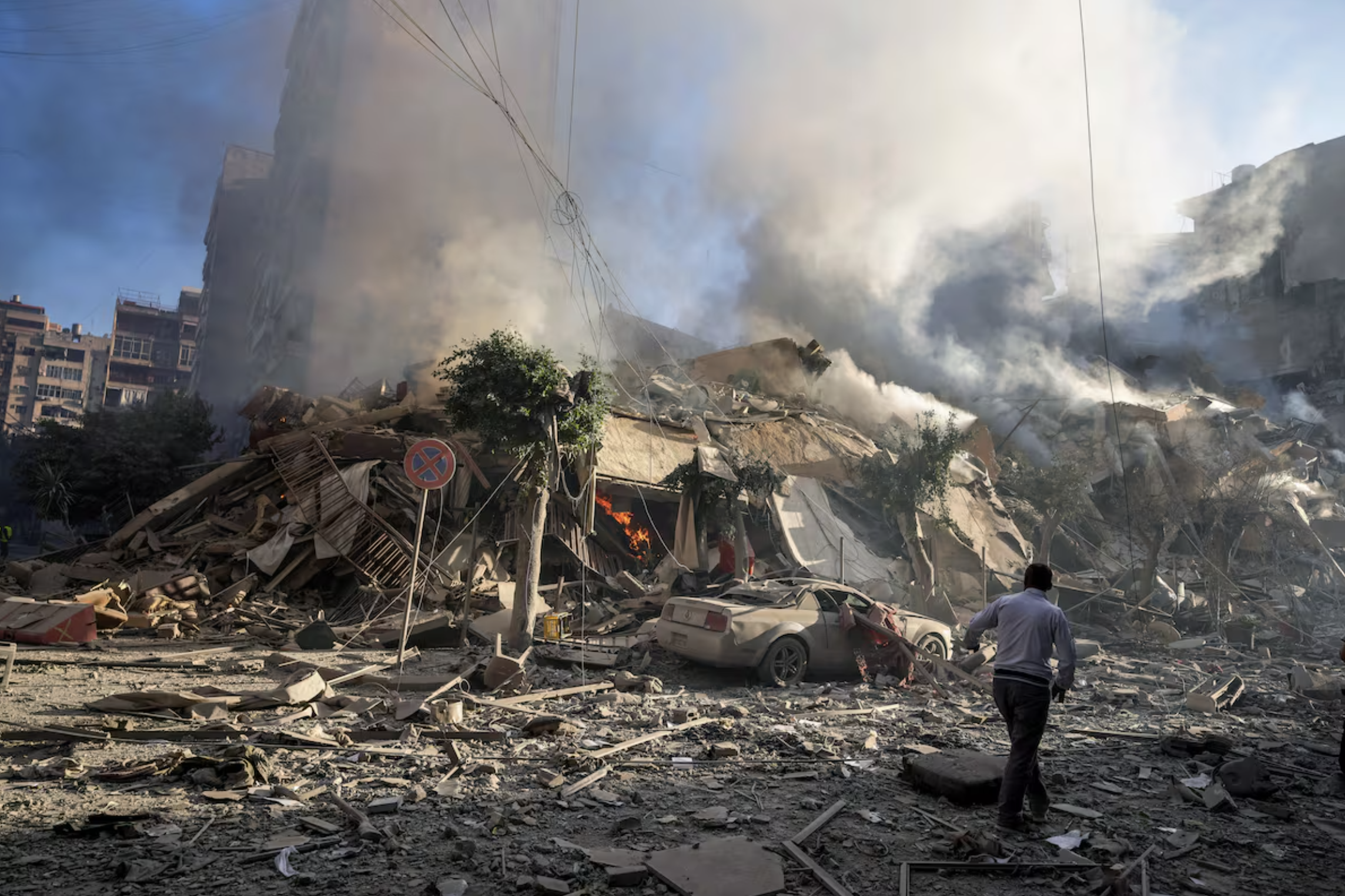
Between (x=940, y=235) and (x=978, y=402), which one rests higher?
(x=940, y=235)

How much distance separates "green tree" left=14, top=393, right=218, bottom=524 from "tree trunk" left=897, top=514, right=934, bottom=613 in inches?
964

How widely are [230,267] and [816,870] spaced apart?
2901 inches

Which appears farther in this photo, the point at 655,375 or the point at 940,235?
the point at 940,235

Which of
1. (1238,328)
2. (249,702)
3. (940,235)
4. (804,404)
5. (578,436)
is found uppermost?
(940,235)

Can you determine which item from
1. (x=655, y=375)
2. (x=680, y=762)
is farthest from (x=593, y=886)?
(x=655, y=375)

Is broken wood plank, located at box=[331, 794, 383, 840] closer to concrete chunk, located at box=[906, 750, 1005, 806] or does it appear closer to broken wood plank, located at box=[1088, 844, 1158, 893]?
concrete chunk, located at box=[906, 750, 1005, 806]

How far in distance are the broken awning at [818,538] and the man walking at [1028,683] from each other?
12.2 metres

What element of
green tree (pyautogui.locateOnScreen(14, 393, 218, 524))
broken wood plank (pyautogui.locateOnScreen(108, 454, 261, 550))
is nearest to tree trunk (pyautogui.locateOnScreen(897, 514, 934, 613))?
broken wood plank (pyautogui.locateOnScreen(108, 454, 261, 550))

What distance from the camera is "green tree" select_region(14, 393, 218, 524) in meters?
26.2

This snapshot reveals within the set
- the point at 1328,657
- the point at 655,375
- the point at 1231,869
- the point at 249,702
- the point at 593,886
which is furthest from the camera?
the point at 655,375

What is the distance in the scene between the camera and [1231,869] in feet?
13.4

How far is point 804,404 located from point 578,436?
1876 centimetres

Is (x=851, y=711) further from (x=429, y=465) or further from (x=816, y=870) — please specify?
(x=429, y=465)

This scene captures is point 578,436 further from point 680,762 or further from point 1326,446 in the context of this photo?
point 1326,446
